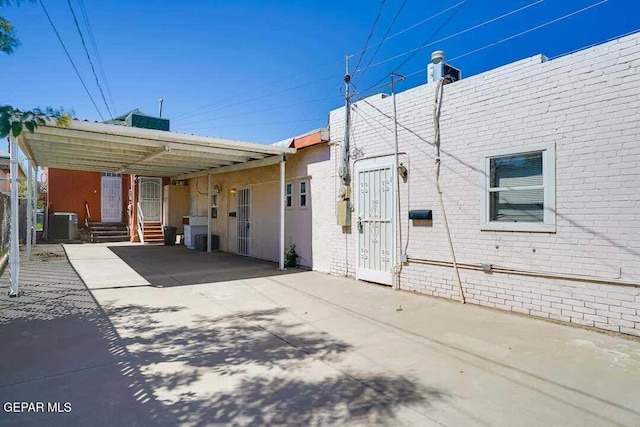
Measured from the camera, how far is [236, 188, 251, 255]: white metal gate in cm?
1172

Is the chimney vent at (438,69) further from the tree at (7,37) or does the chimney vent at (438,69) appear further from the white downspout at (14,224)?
the white downspout at (14,224)

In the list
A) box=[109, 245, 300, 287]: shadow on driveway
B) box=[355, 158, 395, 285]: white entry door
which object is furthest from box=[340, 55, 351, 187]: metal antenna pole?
box=[109, 245, 300, 287]: shadow on driveway

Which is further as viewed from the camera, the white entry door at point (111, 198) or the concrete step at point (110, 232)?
the white entry door at point (111, 198)

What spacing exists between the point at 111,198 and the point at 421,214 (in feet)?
59.8

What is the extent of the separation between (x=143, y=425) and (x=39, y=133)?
6.43m

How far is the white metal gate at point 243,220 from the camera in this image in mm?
11719

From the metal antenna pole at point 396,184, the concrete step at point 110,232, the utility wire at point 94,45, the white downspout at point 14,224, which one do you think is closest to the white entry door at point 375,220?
the metal antenna pole at point 396,184

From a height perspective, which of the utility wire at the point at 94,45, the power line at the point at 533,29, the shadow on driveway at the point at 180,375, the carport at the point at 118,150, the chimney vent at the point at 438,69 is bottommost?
the shadow on driveway at the point at 180,375

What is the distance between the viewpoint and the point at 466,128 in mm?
5762

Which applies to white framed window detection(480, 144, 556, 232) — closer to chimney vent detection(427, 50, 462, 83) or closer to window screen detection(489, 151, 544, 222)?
window screen detection(489, 151, 544, 222)

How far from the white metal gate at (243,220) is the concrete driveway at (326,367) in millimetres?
5903

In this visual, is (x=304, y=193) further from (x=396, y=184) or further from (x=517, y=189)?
(x=517, y=189)

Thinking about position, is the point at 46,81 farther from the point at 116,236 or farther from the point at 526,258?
the point at 116,236

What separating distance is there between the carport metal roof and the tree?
9.99 ft
